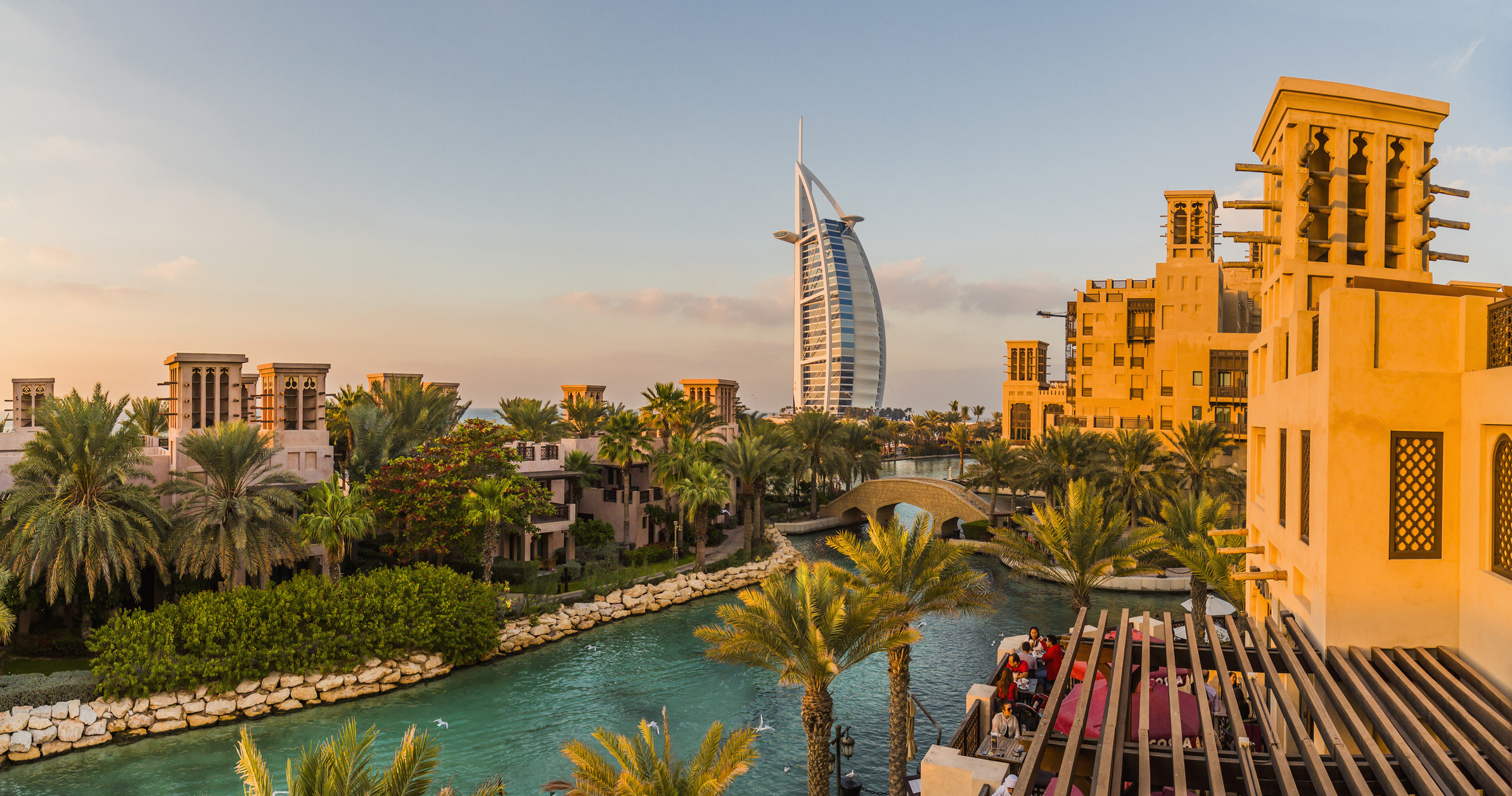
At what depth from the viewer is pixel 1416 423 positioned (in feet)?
30.2

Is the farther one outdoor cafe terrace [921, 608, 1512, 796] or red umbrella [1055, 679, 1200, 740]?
red umbrella [1055, 679, 1200, 740]

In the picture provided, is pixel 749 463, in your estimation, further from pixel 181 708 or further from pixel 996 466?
pixel 181 708

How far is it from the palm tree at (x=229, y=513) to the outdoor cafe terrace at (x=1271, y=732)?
68.1ft

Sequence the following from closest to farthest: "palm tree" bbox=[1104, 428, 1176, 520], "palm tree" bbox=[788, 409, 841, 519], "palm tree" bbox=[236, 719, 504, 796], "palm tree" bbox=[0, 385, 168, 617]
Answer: "palm tree" bbox=[236, 719, 504, 796] < "palm tree" bbox=[0, 385, 168, 617] < "palm tree" bbox=[1104, 428, 1176, 520] < "palm tree" bbox=[788, 409, 841, 519]

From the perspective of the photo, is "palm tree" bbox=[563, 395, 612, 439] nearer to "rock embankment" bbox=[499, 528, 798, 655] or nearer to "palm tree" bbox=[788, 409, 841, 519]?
"palm tree" bbox=[788, 409, 841, 519]

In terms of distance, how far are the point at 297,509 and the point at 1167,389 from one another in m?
53.2

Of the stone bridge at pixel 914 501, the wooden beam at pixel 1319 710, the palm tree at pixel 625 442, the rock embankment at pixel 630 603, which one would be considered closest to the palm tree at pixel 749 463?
the rock embankment at pixel 630 603

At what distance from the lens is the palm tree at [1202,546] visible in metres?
19.8

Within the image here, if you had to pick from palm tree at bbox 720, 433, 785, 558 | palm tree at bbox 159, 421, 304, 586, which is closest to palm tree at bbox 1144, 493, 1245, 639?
palm tree at bbox 720, 433, 785, 558

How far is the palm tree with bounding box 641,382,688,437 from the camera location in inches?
1592

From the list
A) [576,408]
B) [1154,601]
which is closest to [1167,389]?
[1154,601]

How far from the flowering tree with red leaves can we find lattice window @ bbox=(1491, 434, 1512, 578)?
26301mm

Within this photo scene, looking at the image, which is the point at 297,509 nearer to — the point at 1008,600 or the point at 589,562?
the point at 589,562

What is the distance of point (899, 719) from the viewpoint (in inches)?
622
